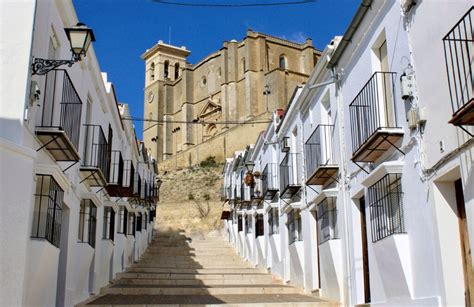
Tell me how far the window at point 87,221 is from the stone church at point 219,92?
38.9 metres

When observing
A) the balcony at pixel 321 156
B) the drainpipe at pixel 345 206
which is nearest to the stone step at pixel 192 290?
the balcony at pixel 321 156

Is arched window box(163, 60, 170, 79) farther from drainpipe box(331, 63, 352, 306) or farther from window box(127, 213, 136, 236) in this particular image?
drainpipe box(331, 63, 352, 306)

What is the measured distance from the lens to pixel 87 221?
501 inches

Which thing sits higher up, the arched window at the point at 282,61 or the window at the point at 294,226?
the arched window at the point at 282,61

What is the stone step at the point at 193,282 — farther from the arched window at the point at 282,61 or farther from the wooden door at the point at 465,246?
the arched window at the point at 282,61

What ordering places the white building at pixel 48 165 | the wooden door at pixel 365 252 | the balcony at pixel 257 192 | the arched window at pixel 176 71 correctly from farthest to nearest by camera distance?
the arched window at pixel 176 71 → the balcony at pixel 257 192 → the wooden door at pixel 365 252 → the white building at pixel 48 165

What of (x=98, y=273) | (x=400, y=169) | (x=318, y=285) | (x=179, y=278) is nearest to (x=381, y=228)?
(x=400, y=169)

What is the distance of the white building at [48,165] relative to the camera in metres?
7.54

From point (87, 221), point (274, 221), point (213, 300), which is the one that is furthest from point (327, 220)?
point (274, 221)

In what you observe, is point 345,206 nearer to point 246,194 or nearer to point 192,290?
point 192,290

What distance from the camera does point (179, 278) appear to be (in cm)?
1745

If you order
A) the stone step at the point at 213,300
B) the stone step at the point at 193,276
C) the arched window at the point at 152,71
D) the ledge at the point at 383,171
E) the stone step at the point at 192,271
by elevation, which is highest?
the arched window at the point at 152,71

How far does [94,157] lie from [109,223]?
3068 millimetres

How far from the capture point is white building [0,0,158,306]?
7.54 meters
